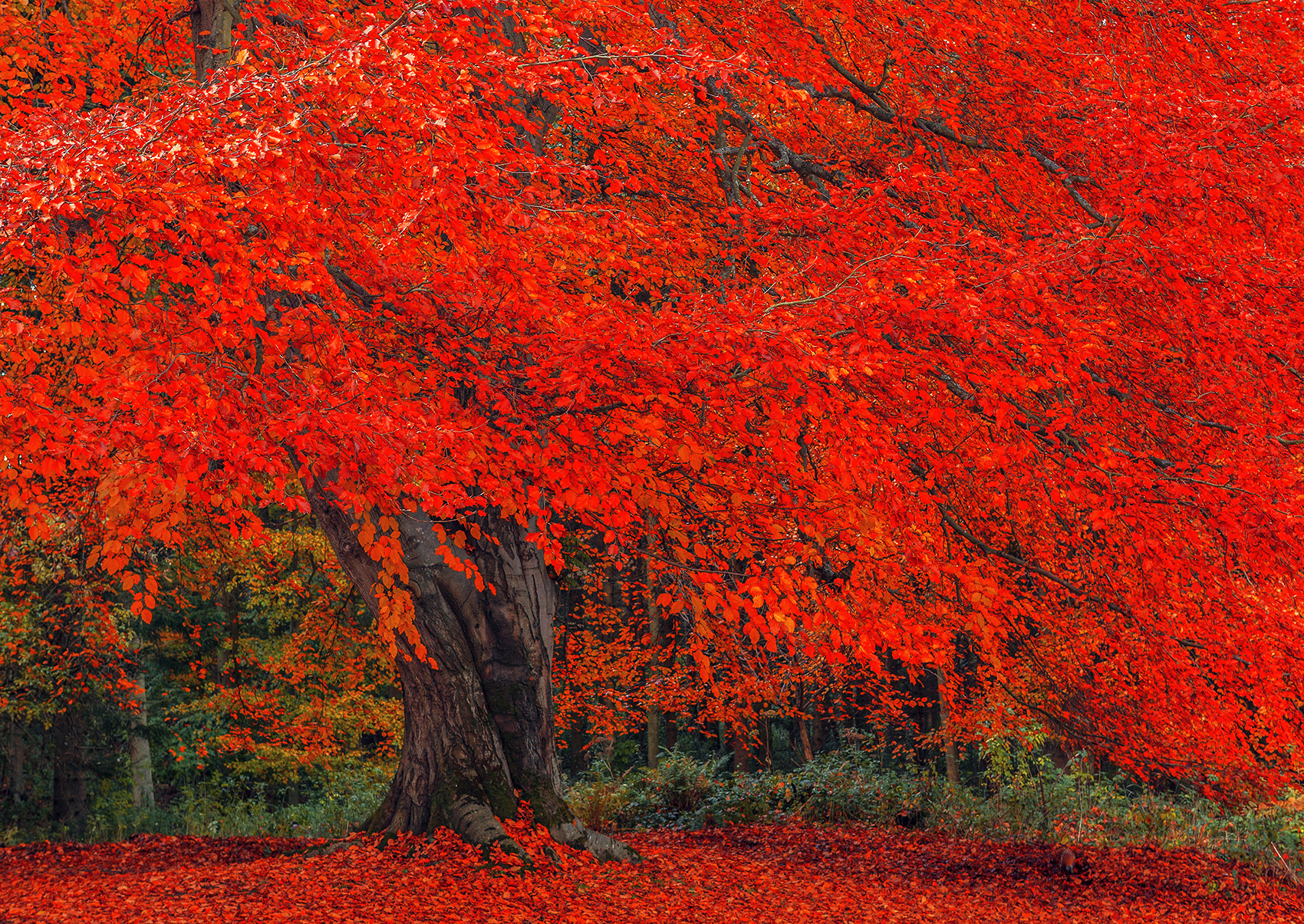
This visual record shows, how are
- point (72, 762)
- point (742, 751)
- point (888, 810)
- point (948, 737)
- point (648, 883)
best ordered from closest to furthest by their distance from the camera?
point (648, 883) < point (888, 810) < point (948, 737) < point (72, 762) < point (742, 751)

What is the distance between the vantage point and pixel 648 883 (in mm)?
7836

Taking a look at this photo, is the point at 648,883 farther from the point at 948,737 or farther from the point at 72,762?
the point at 72,762

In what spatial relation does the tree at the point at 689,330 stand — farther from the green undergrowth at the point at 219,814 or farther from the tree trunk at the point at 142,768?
the tree trunk at the point at 142,768

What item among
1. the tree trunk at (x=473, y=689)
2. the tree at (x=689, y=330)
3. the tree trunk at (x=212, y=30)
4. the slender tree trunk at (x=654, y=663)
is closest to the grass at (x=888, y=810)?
the tree at (x=689, y=330)

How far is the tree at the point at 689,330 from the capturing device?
199 inches

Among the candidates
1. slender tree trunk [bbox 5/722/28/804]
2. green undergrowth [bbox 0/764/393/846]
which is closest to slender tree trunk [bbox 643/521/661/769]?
green undergrowth [bbox 0/764/393/846]

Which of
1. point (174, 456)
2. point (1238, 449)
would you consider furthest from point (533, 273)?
point (1238, 449)

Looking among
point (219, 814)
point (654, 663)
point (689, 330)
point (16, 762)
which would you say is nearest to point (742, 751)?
point (654, 663)

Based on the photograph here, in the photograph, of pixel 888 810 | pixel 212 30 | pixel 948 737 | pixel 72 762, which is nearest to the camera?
pixel 212 30

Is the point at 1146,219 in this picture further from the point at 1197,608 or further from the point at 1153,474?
the point at 1197,608

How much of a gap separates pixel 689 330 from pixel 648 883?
4559mm

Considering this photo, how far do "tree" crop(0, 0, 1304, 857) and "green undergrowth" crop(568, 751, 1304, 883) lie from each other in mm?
1055

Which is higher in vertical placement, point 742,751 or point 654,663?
point 654,663

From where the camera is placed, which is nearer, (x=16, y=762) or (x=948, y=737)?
(x=948, y=737)
